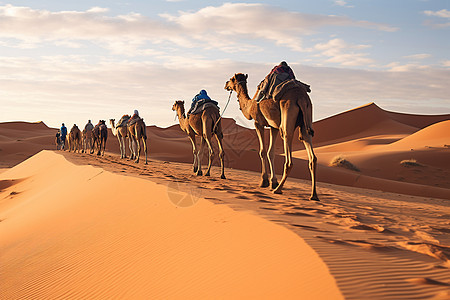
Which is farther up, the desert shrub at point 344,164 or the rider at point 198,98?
the rider at point 198,98

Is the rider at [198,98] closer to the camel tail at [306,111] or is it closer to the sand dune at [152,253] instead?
the sand dune at [152,253]

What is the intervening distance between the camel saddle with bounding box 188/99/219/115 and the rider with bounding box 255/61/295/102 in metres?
4.06

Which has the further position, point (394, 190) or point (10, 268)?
point (394, 190)

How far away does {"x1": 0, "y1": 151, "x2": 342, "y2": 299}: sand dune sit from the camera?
13.0 ft

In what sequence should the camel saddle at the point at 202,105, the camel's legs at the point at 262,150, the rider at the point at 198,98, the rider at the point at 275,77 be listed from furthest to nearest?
the rider at the point at 198,98
the camel saddle at the point at 202,105
the camel's legs at the point at 262,150
the rider at the point at 275,77

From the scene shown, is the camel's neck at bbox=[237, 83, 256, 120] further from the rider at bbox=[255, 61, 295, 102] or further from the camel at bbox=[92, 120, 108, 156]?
the camel at bbox=[92, 120, 108, 156]

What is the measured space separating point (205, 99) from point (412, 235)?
9488mm

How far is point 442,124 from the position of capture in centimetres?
4925

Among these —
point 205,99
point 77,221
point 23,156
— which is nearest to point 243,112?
point 205,99

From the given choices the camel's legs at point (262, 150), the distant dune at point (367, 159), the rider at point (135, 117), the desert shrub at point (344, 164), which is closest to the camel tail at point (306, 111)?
the camel's legs at point (262, 150)

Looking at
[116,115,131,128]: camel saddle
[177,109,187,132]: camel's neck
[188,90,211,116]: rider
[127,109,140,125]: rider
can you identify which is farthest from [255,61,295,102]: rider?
[116,115,131,128]: camel saddle

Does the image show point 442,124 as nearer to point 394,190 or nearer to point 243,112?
point 394,190

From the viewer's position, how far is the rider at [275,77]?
9.66 metres

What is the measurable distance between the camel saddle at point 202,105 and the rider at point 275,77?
406 cm
